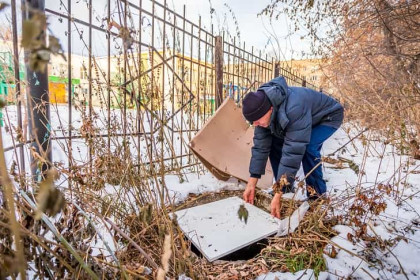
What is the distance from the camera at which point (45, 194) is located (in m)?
0.37

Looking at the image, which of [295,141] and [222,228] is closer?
[222,228]

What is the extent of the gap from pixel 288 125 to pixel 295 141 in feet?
0.46

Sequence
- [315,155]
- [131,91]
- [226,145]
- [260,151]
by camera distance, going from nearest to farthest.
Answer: [131,91] < [260,151] < [315,155] < [226,145]

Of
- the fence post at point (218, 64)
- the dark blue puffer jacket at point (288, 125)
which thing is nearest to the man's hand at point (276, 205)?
the dark blue puffer jacket at point (288, 125)

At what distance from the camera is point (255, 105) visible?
1935 millimetres

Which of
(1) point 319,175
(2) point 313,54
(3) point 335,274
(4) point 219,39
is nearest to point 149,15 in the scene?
(4) point 219,39

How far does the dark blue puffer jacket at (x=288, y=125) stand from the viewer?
1.98 meters

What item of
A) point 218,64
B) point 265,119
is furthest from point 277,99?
point 218,64

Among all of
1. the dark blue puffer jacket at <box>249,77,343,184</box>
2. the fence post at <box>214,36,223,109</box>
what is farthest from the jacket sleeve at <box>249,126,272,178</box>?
the fence post at <box>214,36,223,109</box>

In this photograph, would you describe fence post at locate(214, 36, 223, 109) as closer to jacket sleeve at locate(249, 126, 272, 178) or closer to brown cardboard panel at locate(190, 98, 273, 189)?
brown cardboard panel at locate(190, 98, 273, 189)

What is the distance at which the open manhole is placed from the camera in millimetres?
1565

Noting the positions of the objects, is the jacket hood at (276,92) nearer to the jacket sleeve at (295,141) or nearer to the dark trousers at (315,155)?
the jacket sleeve at (295,141)

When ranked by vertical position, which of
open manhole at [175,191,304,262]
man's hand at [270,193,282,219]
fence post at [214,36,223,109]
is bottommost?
open manhole at [175,191,304,262]

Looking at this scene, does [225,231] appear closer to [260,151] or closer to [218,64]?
[260,151]
